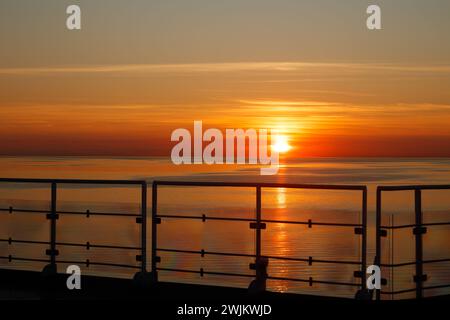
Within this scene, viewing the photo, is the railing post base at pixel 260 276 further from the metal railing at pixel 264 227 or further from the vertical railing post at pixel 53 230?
the vertical railing post at pixel 53 230

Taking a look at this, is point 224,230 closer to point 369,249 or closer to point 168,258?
point 168,258

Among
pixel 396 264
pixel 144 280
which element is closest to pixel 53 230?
pixel 144 280

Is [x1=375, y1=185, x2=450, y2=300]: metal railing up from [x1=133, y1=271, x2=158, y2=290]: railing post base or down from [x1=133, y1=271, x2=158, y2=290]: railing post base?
up

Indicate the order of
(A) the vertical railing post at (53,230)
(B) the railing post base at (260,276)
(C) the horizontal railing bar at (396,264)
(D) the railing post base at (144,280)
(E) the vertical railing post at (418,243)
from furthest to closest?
(A) the vertical railing post at (53,230) → (D) the railing post base at (144,280) → (B) the railing post base at (260,276) → (E) the vertical railing post at (418,243) → (C) the horizontal railing bar at (396,264)

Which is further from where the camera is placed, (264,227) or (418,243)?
(264,227)

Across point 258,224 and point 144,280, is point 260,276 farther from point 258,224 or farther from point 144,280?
point 144,280

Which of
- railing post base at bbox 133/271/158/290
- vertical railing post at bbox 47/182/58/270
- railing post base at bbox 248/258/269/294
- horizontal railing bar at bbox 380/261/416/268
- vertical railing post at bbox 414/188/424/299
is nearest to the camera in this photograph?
horizontal railing bar at bbox 380/261/416/268

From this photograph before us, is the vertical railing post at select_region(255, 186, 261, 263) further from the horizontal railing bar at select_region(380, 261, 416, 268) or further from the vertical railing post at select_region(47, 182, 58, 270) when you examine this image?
the vertical railing post at select_region(47, 182, 58, 270)

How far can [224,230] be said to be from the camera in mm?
7953

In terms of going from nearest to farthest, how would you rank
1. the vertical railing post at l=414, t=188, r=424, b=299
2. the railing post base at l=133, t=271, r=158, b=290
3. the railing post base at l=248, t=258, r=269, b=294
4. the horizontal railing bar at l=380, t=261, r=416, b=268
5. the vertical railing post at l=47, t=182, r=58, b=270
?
1. the horizontal railing bar at l=380, t=261, r=416, b=268
2. the vertical railing post at l=414, t=188, r=424, b=299
3. the railing post base at l=248, t=258, r=269, b=294
4. the railing post base at l=133, t=271, r=158, b=290
5. the vertical railing post at l=47, t=182, r=58, b=270

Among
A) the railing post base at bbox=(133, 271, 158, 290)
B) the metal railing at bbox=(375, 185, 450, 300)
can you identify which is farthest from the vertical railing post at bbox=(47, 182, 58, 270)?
the metal railing at bbox=(375, 185, 450, 300)

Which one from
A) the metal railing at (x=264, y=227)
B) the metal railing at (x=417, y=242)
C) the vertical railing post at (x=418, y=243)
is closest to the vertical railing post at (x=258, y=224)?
the metal railing at (x=264, y=227)

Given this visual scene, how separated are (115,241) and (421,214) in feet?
9.83

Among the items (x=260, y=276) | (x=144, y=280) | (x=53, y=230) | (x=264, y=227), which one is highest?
(x=264, y=227)
